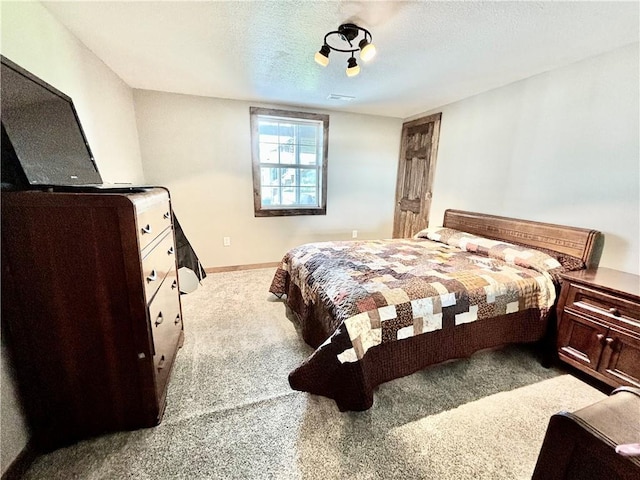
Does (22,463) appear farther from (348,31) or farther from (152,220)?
(348,31)

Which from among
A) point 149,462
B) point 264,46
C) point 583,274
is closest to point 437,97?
point 264,46

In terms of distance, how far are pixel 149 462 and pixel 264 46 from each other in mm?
2562

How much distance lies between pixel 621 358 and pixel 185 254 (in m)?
3.73

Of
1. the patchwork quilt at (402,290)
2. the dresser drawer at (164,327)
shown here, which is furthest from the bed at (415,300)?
the dresser drawer at (164,327)

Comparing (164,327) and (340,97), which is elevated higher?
(340,97)

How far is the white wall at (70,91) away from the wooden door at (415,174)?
139 inches

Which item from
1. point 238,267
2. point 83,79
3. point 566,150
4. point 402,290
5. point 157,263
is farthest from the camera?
point 238,267

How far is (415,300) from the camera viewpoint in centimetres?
151

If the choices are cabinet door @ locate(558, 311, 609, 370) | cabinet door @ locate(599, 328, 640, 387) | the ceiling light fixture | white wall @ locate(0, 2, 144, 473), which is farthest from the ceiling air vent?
cabinet door @ locate(599, 328, 640, 387)

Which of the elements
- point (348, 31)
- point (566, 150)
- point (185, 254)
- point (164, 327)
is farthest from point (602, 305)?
point (185, 254)

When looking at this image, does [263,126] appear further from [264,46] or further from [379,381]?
[379,381]

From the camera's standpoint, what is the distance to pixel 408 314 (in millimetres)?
1471

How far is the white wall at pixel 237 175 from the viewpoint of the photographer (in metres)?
3.13

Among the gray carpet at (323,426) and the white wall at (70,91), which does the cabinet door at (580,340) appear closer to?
the gray carpet at (323,426)
